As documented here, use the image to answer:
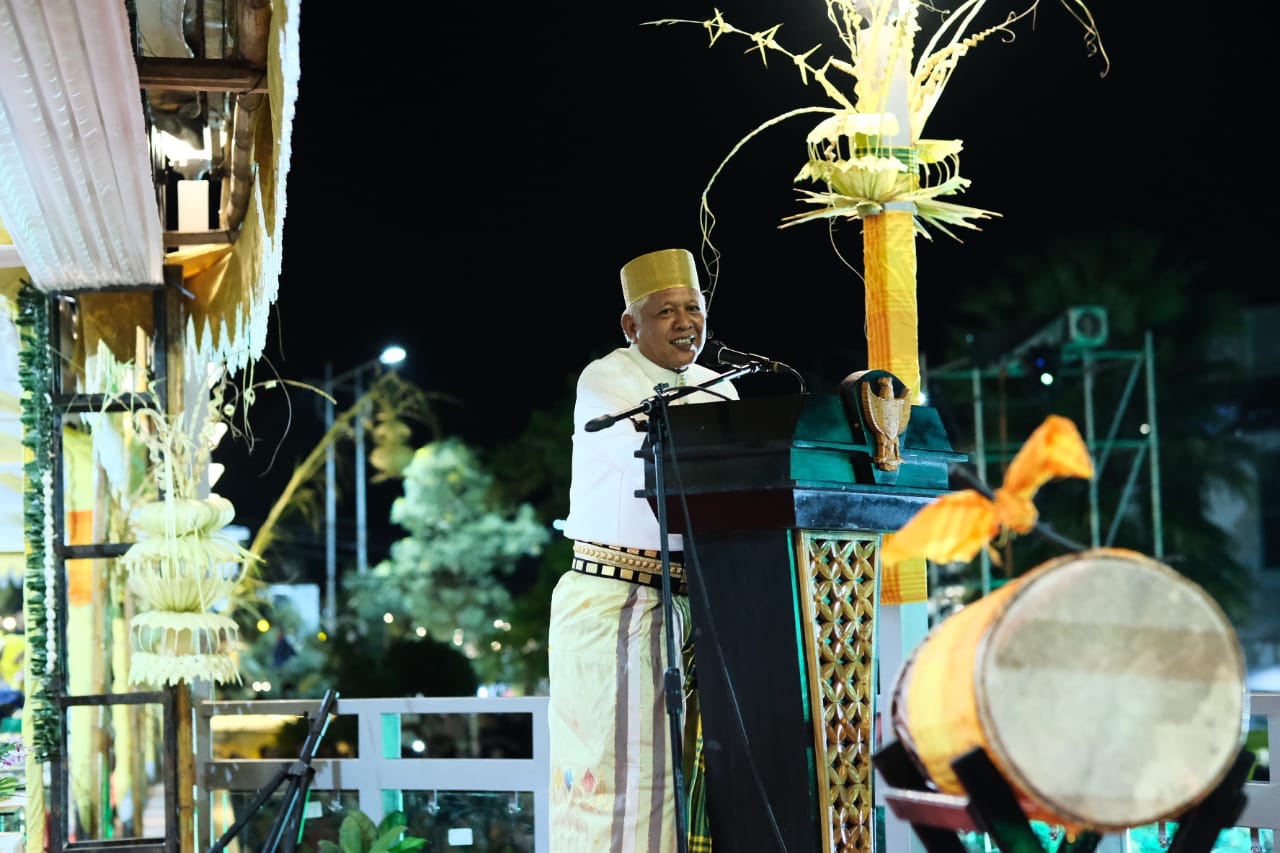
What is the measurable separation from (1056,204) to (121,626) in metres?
20.3

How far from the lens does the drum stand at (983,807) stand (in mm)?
1975

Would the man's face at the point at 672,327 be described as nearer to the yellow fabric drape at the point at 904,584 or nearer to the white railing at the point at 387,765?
the yellow fabric drape at the point at 904,584

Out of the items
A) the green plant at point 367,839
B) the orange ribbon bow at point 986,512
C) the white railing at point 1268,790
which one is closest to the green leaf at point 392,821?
the green plant at point 367,839

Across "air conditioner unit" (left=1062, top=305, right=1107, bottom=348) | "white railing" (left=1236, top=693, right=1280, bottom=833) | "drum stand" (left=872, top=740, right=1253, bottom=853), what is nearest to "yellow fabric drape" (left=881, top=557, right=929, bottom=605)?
"white railing" (left=1236, top=693, right=1280, bottom=833)

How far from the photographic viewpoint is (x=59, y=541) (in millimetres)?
5879

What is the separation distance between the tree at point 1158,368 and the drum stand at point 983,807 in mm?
18773

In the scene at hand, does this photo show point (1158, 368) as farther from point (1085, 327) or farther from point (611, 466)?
point (611, 466)

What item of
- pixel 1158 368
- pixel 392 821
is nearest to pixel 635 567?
pixel 392 821

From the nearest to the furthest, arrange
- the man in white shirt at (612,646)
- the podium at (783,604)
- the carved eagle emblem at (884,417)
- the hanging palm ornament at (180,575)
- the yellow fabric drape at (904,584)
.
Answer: the podium at (783,604)
the carved eagle emblem at (884,417)
the man in white shirt at (612,646)
the yellow fabric drape at (904,584)
the hanging palm ornament at (180,575)

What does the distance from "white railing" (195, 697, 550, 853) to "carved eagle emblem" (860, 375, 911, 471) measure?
90.1 inches

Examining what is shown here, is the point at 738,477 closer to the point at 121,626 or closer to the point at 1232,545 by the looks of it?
the point at 121,626

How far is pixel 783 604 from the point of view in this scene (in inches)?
A: 116

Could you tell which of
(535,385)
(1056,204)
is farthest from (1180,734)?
(535,385)

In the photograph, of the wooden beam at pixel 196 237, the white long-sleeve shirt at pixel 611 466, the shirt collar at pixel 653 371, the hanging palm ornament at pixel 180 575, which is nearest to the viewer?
the white long-sleeve shirt at pixel 611 466
